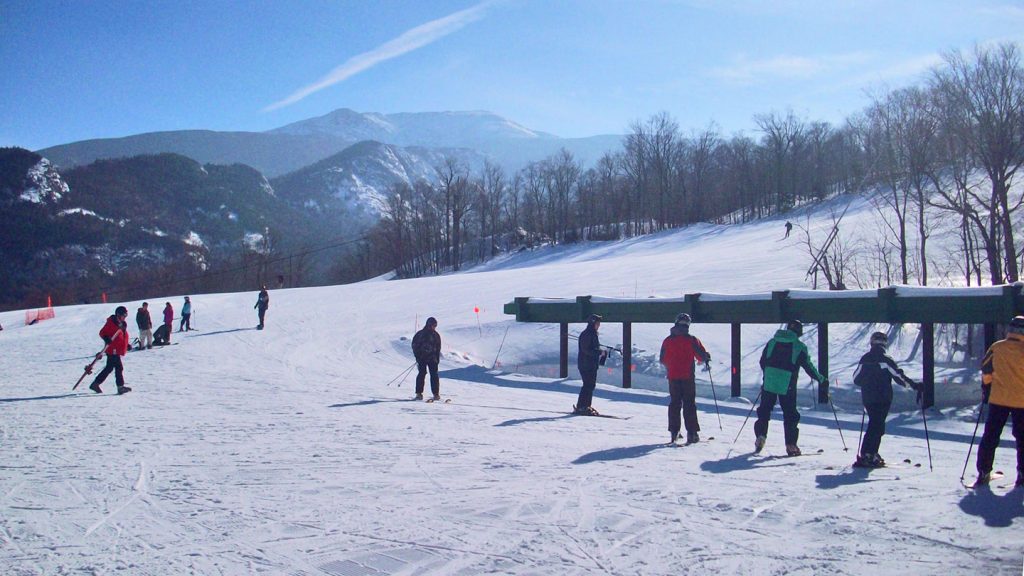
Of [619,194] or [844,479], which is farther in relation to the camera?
[619,194]

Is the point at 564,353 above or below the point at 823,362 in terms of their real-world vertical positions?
below

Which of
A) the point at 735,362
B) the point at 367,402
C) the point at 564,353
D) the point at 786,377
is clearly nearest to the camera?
the point at 786,377

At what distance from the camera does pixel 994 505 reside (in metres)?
6.44

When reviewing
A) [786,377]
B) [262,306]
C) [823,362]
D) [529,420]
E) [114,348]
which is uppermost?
[262,306]

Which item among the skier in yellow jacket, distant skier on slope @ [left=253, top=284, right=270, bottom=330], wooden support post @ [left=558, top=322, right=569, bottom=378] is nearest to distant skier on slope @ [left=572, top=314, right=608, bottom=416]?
the skier in yellow jacket

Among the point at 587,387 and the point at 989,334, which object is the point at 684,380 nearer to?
the point at 587,387

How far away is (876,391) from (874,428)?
0.42 m

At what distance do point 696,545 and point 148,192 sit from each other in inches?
6843

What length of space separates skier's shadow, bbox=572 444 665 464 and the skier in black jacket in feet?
8.01

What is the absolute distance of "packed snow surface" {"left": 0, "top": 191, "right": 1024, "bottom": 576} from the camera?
5.48 metres

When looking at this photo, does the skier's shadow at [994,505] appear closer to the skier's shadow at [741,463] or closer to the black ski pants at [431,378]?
the skier's shadow at [741,463]

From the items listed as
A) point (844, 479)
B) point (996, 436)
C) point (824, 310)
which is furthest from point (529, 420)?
point (996, 436)

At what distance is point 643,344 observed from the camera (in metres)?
20.6

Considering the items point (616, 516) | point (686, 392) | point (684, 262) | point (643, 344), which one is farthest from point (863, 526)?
point (684, 262)
